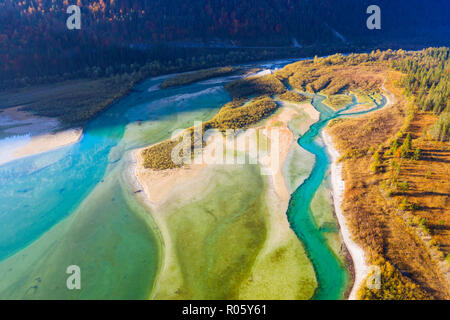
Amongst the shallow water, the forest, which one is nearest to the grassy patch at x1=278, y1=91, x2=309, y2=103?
the shallow water

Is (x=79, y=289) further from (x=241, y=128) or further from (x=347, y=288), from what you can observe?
(x=241, y=128)

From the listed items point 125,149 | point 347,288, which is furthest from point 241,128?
point 347,288

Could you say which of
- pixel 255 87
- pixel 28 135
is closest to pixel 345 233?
pixel 255 87

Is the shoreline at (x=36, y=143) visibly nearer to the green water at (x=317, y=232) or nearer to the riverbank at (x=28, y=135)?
the riverbank at (x=28, y=135)

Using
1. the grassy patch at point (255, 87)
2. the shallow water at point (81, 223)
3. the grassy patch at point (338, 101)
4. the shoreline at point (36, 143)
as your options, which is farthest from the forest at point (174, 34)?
the grassy patch at point (338, 101)

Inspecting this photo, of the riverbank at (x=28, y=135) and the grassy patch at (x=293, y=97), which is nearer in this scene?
the riverbank at (x=28, y=135)

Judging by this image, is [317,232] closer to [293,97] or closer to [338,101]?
[293,97]
